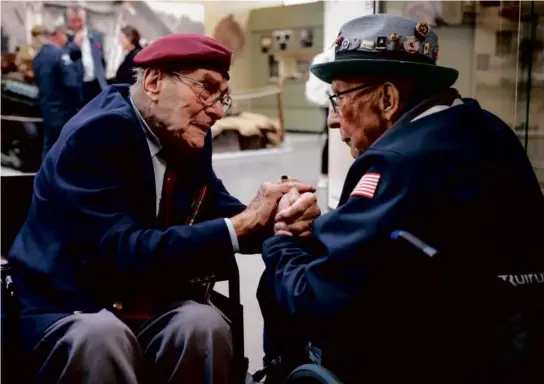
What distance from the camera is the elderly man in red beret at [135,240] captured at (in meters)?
1.65

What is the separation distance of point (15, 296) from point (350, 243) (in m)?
0.94

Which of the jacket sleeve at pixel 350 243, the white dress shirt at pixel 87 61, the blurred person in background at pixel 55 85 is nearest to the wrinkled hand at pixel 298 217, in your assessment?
the jacket sleeve at pixel 350 243

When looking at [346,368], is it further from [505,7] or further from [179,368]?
[505,7]

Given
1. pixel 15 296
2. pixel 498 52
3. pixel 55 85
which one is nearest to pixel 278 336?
pixel 15 296

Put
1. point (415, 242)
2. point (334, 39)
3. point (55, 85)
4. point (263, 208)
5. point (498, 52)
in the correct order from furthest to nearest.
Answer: point (55, 85) < point (334, 39) < point (498, 52) < point (263, 208) < point (415, 242)

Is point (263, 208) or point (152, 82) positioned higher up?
point (152, 82)

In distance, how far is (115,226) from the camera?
5.50ft

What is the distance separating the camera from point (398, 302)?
135 centimetres

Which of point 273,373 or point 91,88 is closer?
point 273,373

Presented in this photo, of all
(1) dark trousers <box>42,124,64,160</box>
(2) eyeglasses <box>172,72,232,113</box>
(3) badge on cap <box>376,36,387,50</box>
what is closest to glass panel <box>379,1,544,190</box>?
(2) eyeglasses <box>172,72,232,113</box>

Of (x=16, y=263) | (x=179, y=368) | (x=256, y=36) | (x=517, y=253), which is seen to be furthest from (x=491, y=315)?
(x=256, y=36)

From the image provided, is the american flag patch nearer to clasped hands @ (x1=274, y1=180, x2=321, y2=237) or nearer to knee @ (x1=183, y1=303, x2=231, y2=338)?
clasped hands @ (x1=274, y1=180, x2=321, y2=237)

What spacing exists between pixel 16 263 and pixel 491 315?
1225 millimetres

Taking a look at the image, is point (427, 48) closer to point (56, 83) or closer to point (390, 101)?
point (390, 101)
